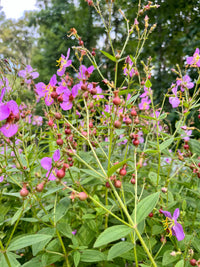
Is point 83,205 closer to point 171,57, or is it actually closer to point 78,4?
point 78,4

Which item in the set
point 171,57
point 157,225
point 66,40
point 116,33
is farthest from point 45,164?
point 171,57

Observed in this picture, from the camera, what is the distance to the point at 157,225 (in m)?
1.24

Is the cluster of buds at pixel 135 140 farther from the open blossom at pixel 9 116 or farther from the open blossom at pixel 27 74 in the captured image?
the open blossom at pixel 27 74

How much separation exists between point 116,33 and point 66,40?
844mm

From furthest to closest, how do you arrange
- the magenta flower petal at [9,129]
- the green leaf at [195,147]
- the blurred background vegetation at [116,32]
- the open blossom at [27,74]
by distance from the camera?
the blurred background vegetation at [116,32]
the open blossom at [27,74]
the green leaf at [195,147]
the magenta flower petal at [9,129]

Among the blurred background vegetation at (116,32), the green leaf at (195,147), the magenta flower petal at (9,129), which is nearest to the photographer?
the magenta flower petal at (9,129)

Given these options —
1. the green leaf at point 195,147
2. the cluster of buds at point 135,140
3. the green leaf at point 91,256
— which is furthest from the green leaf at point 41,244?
the green leaf at point 195,147

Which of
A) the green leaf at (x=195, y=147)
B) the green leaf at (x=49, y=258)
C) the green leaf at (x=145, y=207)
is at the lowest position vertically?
the green leaf at (x=49, y=258)

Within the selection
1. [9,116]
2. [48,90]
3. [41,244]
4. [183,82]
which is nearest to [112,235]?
[41,244]

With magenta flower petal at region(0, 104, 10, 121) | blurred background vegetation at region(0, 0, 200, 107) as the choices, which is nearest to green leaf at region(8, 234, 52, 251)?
magenta flower petal at region(0, 104, 10, 121)

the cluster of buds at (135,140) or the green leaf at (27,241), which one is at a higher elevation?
the cluster of buds at (135,140)

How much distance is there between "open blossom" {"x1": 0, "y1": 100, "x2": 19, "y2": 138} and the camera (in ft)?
2.73

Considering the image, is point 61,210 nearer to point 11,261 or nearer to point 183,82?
point 11,261

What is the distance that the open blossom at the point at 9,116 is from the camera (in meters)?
0.83
